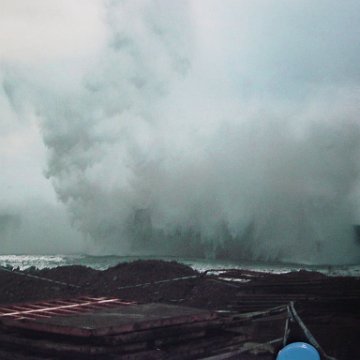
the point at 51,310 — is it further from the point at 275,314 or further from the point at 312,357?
the point at 312,357

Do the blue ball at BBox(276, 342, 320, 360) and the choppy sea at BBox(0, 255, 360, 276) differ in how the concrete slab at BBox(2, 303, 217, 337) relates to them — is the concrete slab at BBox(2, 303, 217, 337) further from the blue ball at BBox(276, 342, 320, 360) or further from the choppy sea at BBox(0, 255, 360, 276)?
the choppy sea at BBox(0, 255, 360, 276)

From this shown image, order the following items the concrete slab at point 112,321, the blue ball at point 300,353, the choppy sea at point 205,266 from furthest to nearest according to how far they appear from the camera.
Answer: the choppy sea at point 205,266 → the concrete slab at point 112,321 → the blue ball at point 300,353

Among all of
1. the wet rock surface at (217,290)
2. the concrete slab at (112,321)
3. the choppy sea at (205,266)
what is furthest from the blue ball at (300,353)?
the choppy sea at (205,266)

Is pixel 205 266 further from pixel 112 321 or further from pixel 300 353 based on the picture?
pixel 300 353

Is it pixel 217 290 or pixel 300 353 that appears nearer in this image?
pixel 300 353

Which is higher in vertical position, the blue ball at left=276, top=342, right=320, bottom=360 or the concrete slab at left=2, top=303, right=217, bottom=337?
the blue ball at left=276, top=342, right=320, bottom=360

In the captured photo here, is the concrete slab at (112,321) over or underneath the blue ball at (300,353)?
underneath

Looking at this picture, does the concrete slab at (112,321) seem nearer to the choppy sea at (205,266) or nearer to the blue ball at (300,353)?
the blue ball at (300,353)

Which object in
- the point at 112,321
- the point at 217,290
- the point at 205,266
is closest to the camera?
the point at 112,321

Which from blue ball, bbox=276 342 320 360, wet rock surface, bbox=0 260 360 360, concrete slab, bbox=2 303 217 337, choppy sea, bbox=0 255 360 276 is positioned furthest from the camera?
choppy sea, bbox=0 255 360 276

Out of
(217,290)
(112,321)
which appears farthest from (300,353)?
(217,290)

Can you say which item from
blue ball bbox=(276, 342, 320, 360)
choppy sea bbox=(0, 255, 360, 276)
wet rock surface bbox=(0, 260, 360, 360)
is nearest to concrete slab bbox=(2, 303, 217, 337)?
wet rock surface bbox=(0, 260, 360, 360)

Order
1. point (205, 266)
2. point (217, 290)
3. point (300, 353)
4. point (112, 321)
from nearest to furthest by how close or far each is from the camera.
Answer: point (300, 353) < point (112, 321) < point (217, 290) < point (205, 266)
